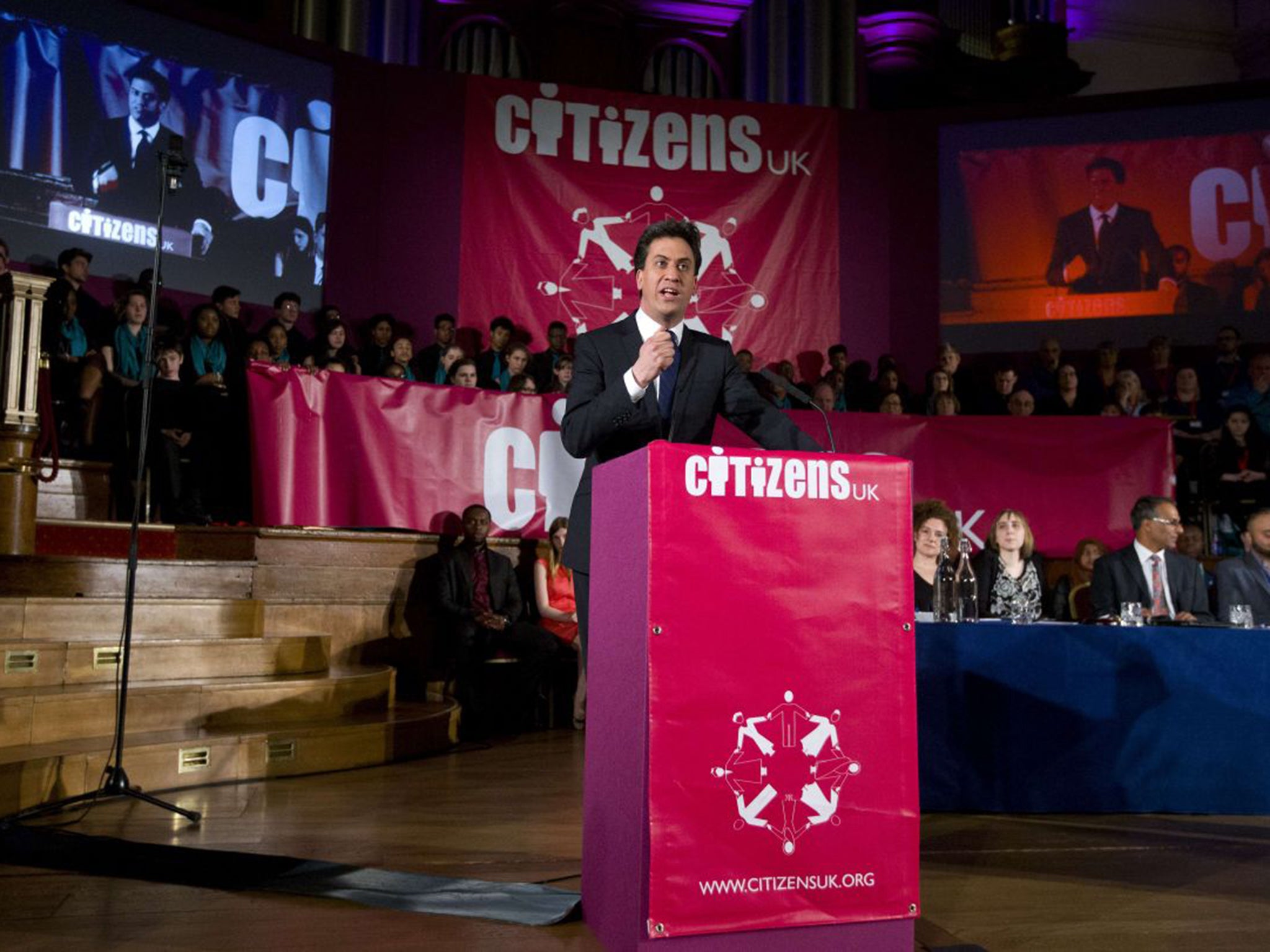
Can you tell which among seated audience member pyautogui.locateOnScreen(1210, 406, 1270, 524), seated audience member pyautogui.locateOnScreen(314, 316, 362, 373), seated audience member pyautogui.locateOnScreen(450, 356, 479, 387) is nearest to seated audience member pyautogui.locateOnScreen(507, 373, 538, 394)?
seated audience member pyautogui.locateOnScreen(450, 356, 479, 387)

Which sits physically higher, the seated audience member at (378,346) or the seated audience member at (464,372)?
the seated audience member at (378,346)

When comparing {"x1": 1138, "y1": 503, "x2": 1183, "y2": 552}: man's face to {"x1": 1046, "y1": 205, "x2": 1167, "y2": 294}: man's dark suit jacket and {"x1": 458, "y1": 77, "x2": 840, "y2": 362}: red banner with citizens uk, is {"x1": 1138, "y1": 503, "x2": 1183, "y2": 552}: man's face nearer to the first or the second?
{"x1": 458, "y1": 77, "x2": 840, "y2": 362}: red banner with citizens uk

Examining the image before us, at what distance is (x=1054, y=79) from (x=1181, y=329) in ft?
14.5

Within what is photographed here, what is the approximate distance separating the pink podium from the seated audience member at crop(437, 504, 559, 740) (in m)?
3.96

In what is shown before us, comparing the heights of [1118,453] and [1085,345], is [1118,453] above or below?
below

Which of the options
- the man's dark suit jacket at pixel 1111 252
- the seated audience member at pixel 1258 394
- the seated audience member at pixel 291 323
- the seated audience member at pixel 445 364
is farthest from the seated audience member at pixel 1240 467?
the seated audience member at pixel 291 323

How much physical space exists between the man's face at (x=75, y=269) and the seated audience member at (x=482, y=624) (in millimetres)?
3032

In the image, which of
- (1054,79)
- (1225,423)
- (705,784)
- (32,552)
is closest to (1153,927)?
(705,784)

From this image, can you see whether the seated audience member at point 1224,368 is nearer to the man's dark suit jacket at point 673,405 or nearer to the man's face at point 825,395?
the man's face at point 825,395

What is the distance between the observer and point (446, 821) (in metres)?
3.46

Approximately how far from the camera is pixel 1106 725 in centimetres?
393

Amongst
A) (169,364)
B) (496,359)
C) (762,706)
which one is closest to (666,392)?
(762,706)

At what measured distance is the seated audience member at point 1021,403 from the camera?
26.6 feet

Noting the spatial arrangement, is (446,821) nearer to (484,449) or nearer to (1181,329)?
(484,449)
